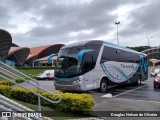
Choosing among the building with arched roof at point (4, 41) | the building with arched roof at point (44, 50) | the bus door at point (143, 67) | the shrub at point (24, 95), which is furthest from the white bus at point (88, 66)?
the building with arched roof at point (44, 50)

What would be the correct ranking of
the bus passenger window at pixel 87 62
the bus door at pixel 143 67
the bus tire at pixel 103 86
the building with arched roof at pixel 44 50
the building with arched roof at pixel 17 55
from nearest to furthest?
the bus passenger window at pixel 87 62, the bus tire at pixel 103 86, the bus door at pixel 143 67, the building with arched roof at pixel 17 55, the building with arched roof at pixel 44 50

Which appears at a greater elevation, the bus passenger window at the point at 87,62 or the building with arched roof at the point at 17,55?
the building with arched roof at the point at 17,55

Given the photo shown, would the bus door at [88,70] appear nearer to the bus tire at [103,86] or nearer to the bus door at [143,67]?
the bus tire at [103,86]

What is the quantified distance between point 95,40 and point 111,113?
728cm

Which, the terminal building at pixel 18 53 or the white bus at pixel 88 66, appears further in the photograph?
the terminal building at pixel 18 53

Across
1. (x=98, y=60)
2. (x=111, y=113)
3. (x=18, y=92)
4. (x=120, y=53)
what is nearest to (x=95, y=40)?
(x=98, y=60)

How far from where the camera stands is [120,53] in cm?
1816

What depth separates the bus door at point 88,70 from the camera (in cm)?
1430

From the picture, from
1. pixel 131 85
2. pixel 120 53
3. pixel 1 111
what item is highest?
pixel 120 53

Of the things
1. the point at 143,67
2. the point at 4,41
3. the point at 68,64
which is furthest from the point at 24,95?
the point at 4,41

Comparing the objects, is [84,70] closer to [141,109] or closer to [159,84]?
[141,109]

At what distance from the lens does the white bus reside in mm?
14156

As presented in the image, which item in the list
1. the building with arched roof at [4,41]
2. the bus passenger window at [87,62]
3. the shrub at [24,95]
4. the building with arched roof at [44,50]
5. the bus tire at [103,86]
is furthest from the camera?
the building with arched roof at [44,50]

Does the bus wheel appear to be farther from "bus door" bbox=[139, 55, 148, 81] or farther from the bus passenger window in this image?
"bus door" bbox=[139, 55, 148, 81]
